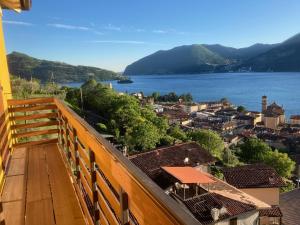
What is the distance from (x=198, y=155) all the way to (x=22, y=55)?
17916mm

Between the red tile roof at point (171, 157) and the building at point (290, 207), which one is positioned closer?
the building at point (290, 207)

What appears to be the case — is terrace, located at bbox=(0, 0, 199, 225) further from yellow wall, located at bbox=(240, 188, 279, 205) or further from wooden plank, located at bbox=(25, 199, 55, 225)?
yellow wall, located at bbox=(240, 188, 279, 205)

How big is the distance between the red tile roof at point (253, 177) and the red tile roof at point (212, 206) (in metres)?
4.23

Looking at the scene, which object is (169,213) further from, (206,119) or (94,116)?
(206,119)

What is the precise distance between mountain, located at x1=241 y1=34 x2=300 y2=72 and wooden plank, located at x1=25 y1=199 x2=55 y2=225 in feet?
587

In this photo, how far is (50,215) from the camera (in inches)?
103

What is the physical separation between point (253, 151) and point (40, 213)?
3101 centimetres

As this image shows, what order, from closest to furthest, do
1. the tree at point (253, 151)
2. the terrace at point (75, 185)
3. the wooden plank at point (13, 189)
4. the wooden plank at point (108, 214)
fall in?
1. the terrace at point (75, 185)
2. the wooden plank at point (108, 214)
3. the wooden plank at point (13, 189)
4. the tree at point (253, 151)

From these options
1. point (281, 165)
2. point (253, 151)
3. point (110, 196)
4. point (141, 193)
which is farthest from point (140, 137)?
point (141, 193)

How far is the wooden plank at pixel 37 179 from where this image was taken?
120 inches

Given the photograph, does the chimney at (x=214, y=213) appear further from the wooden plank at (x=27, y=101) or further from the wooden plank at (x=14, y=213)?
the wooden plank at (x=14, y=213)

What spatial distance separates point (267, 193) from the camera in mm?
15406

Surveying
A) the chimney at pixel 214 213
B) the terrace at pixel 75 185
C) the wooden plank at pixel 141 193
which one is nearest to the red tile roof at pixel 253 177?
the chimney at pixel 214 213

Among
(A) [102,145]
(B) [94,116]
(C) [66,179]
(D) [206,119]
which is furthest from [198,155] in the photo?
(D) [206,119]
